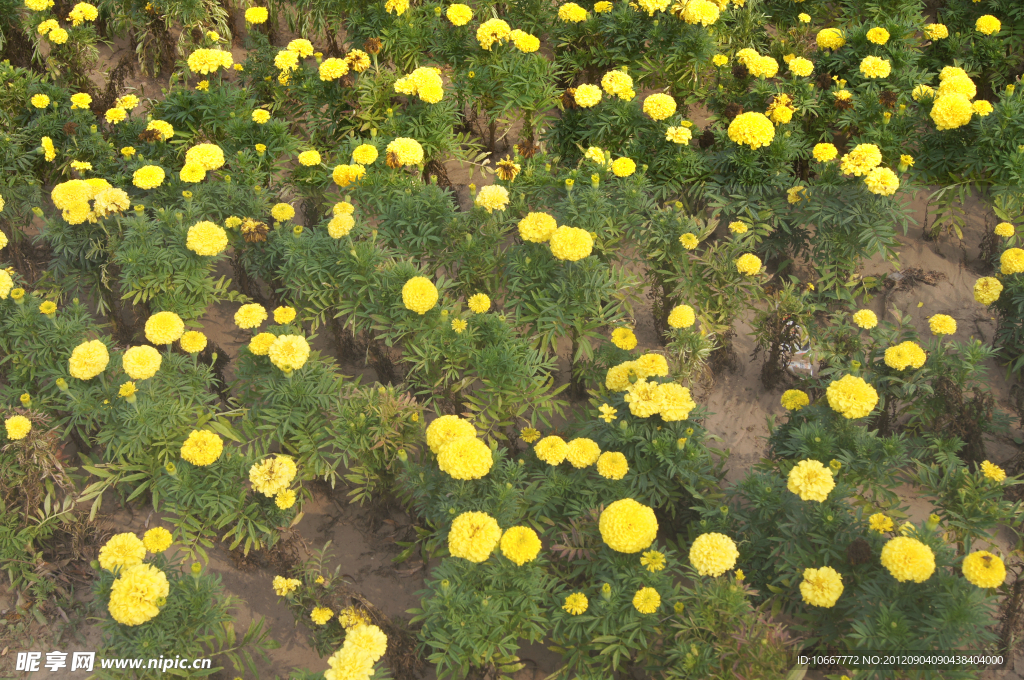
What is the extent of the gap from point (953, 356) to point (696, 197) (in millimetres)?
2356

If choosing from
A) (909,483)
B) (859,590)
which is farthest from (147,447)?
(909,483)

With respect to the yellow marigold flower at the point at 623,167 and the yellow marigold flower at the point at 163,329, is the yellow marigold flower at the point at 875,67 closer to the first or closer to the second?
the yellow marigold flower at the point at 623,167

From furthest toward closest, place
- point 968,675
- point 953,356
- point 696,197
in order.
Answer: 1. point 696,197
2. point 953,356
3. point 968,675

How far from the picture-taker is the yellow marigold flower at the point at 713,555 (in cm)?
406

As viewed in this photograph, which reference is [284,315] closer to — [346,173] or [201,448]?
A: [201,448]

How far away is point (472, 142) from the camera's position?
293 inches

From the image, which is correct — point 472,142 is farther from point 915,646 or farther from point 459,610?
point 915,646

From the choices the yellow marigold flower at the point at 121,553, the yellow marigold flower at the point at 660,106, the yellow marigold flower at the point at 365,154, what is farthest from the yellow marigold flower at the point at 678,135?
the yellow marigold flower at the point at 121,553

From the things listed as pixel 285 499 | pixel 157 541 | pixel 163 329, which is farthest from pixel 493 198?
pixel 157 541

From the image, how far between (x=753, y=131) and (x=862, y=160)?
33.9 inches

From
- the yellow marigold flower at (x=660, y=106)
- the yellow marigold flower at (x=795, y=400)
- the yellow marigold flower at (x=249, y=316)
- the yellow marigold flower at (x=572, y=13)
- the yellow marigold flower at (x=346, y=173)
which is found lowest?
the yellow marigold flower at (x=795, y=400)

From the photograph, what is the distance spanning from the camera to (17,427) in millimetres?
4797

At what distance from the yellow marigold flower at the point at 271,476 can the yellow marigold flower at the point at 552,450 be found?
4.95 feet

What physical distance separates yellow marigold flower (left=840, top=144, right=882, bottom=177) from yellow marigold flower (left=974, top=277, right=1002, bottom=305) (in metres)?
1.14
